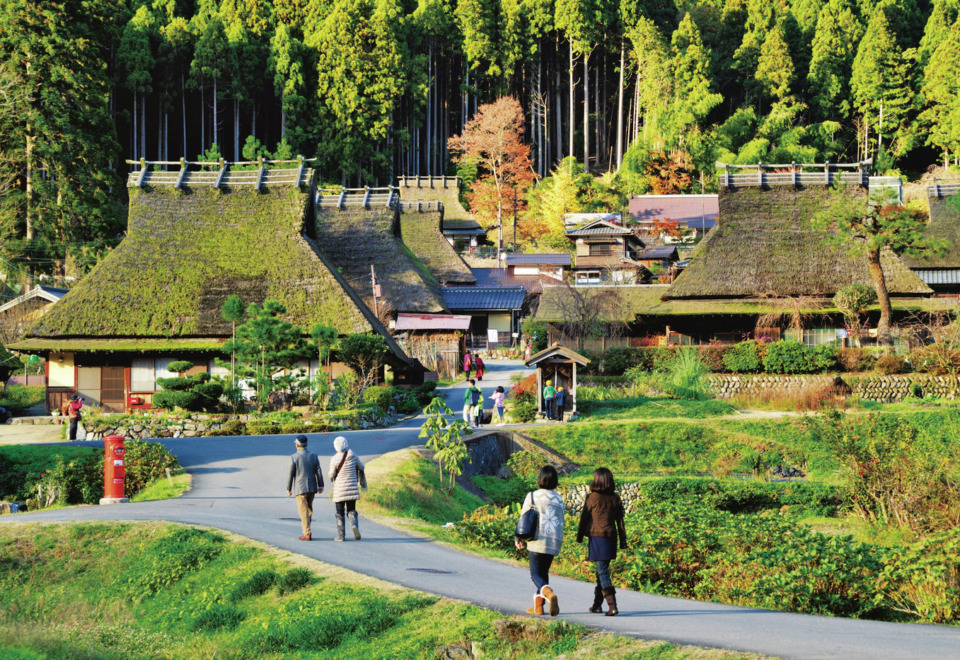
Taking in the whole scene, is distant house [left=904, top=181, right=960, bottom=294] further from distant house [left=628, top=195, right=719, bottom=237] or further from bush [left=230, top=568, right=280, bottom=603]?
bush [left=230, top=568, right=280, bottom=603]

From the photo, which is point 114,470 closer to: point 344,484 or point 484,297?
point 344,484

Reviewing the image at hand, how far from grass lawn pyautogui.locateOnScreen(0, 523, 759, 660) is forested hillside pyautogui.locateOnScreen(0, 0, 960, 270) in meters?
40.7

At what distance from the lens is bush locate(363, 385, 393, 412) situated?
27.8 metres

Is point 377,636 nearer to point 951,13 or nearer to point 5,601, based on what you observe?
point 5,601

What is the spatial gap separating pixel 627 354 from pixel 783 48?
46239 mm

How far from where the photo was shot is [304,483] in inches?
502

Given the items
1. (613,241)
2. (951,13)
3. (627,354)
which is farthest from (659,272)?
(951,13)

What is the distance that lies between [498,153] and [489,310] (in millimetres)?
21044

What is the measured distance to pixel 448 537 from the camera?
1352cm

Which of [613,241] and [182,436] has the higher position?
[613,241]

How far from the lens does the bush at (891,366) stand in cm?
2900

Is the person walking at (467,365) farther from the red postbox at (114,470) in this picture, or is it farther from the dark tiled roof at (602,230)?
the red postbox at (114,470)

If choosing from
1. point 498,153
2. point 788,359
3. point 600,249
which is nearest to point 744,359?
point 788,359

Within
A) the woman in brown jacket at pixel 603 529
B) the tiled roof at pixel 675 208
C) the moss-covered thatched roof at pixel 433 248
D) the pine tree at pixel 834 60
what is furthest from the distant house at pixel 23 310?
the pine tree at pixel 834 60
